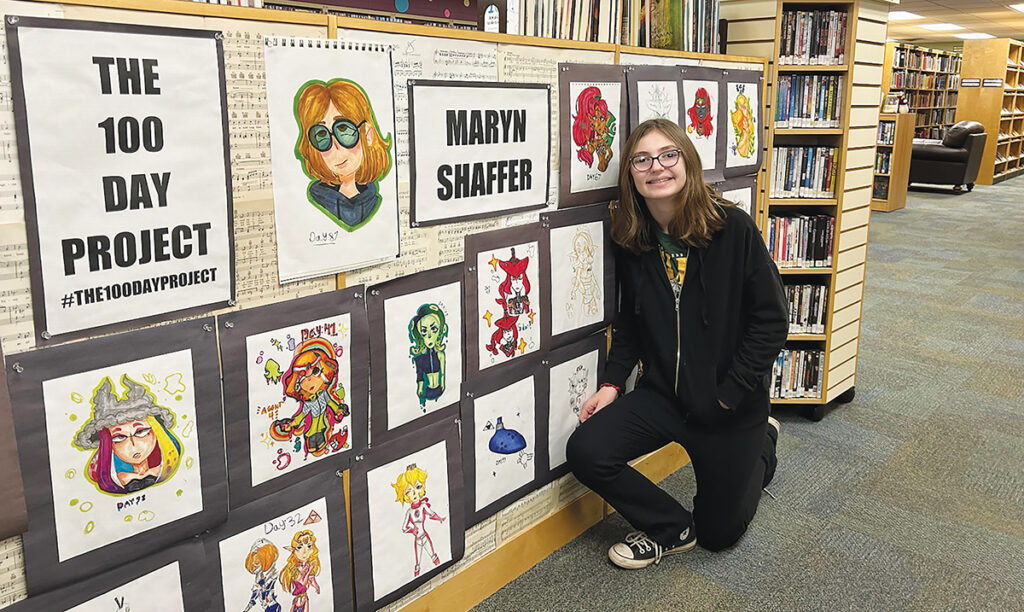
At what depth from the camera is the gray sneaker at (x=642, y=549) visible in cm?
223

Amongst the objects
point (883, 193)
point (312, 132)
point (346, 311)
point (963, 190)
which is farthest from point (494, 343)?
point (963, 190)

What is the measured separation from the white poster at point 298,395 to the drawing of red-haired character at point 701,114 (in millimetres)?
1431

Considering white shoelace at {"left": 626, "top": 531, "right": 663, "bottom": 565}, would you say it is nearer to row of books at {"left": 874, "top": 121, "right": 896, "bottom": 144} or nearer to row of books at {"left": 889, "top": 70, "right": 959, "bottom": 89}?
row of books at {"left": 874, "top": 121, "right": 896, "bottom": 144}

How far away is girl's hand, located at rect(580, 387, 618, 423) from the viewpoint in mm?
2340

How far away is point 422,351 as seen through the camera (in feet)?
5.87

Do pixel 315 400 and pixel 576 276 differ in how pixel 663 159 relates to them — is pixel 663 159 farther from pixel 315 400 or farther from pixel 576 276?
pixel 315 400

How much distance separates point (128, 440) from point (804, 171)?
277cm

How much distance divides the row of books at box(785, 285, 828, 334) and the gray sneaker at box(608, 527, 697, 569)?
1321 mm

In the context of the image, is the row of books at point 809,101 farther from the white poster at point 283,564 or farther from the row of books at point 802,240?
the white poster at point 283,564

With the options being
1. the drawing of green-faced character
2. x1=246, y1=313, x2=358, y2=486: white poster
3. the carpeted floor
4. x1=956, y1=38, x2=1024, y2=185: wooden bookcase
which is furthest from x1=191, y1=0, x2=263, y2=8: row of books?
x1=956, y1=38, x2=1024, y2=185: wooden bookcase

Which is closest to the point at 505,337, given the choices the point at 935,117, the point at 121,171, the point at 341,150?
the point at 341,150

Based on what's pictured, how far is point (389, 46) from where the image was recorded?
1578 millimetres

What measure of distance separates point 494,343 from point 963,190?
11.7 metres

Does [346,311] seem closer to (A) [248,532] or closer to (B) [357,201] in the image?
(B) [357,201]
